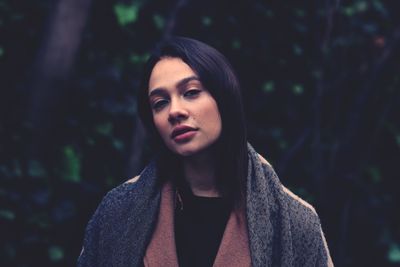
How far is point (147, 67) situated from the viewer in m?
1.92

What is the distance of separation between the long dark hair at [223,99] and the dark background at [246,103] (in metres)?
1.09

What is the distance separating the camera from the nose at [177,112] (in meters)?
1.75

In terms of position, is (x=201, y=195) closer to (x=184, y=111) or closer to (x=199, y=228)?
(x=199, y=228)

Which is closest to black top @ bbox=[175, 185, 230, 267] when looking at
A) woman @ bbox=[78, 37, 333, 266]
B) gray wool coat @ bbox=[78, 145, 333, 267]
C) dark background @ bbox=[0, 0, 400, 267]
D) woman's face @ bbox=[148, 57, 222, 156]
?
woman @ bbox=[78, 37, 333, 266]

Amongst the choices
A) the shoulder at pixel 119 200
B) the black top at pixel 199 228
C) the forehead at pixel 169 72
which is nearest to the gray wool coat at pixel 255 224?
the shoulder at pixel 119 200

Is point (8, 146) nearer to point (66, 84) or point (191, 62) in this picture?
point (66, 84)

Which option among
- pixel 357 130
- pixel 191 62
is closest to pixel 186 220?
pixel 191 62

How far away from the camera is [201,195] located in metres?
1.92

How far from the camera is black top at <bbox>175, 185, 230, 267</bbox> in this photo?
1828mm

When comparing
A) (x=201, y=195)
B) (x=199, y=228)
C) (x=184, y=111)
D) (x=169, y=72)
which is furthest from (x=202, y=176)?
(x=169, y=72)

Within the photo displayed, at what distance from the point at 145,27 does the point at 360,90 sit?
4.81 feet

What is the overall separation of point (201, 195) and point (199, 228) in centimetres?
13

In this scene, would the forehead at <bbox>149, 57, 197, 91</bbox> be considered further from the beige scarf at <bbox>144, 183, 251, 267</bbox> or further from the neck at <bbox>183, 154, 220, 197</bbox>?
the beige scarf at <bbox>144, 183, 251, 267</bbox>

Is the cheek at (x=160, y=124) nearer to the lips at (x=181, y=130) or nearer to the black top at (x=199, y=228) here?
the lips at (x=181, y=130)
